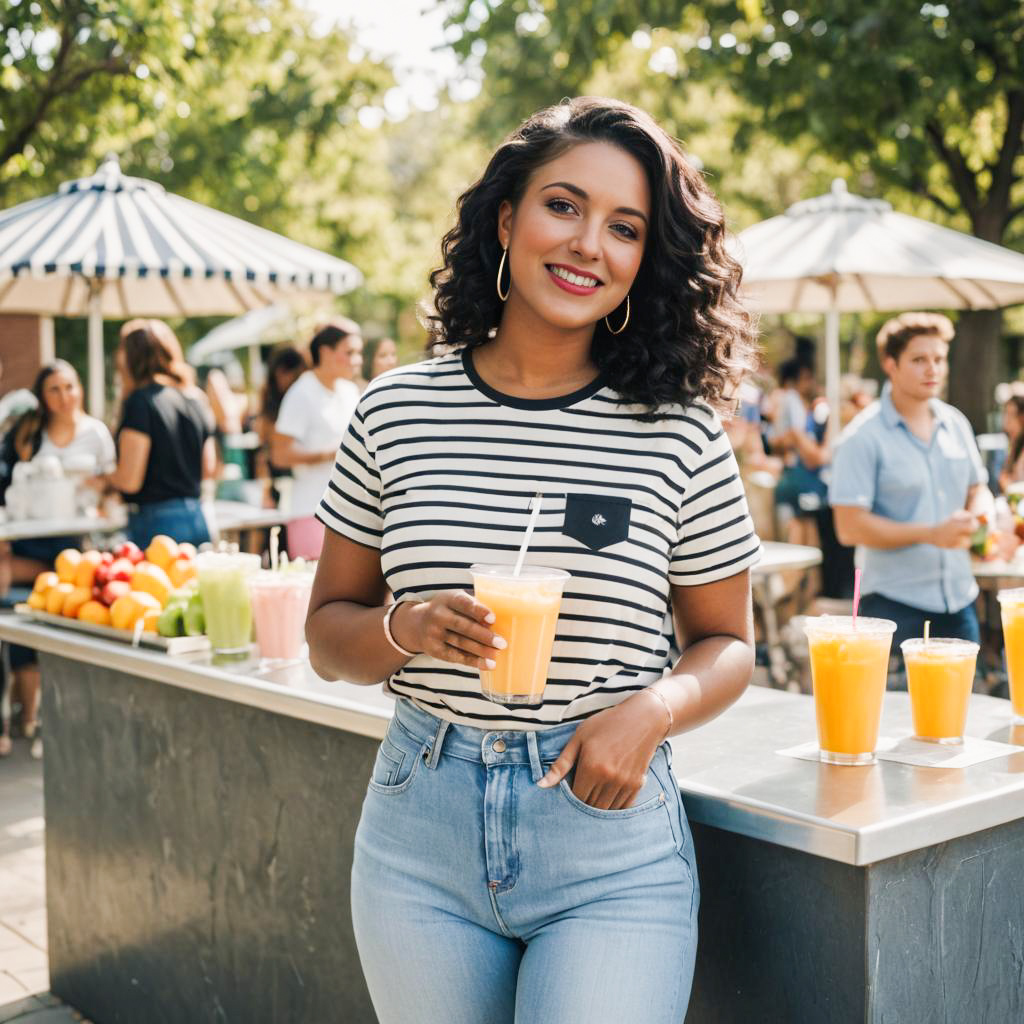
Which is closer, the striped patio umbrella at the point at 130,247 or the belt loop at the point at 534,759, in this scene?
the belt loop at the point at 534,759

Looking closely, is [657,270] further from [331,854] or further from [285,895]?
[285,895]

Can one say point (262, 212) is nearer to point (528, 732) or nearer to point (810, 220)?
point (810, 220)

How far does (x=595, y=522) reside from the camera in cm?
204

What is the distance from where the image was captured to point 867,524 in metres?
5.21

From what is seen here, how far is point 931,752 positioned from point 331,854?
55.1 inches

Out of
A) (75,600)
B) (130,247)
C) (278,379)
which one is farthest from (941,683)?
(278,379)

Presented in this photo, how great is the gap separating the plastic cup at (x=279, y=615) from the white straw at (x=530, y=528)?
1552 millimetres

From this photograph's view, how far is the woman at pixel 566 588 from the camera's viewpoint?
1.96 meters

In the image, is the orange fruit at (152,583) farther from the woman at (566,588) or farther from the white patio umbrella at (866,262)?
the white patio umbrella at (866,262)

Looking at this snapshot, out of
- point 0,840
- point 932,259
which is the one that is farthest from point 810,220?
point 0,840

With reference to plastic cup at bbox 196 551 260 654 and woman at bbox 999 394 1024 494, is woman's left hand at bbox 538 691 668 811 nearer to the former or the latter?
plastic cup at bbox 196 551 260 654

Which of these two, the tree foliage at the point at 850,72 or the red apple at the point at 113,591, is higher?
the tree foliage at the point at 850,72

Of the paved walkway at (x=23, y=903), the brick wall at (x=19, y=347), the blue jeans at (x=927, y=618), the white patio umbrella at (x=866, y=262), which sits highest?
the brick wall at (x=19, y=347)

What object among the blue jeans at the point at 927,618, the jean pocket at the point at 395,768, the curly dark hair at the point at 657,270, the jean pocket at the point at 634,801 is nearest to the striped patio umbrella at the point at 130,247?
the blue jeans at the point at 927,618
